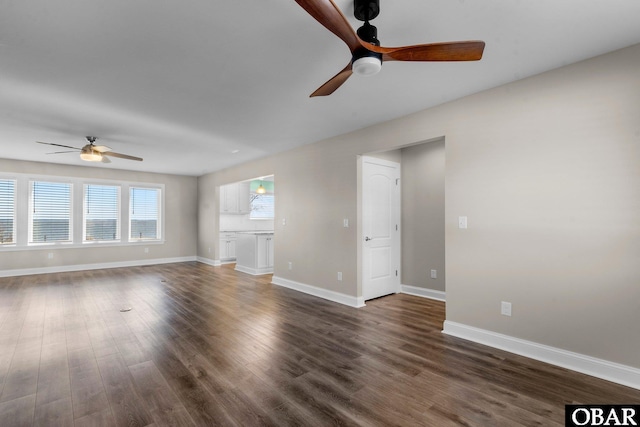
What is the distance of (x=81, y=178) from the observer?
732cm

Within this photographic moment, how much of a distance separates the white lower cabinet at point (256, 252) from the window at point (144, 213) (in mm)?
3003

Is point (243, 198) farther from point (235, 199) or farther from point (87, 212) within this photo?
point (87, 212)

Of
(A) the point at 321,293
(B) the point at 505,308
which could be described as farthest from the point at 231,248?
(B) the point at 505,308

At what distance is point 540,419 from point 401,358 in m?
1.05

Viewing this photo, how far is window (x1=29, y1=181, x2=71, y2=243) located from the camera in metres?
6.80

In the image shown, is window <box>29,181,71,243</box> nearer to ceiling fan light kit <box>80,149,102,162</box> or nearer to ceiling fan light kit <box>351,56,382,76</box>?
ceiling fan light kit <box>80,149,102,162</box>

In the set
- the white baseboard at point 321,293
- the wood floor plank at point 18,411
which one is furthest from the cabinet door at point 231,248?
the wood floor plank at point 18,411

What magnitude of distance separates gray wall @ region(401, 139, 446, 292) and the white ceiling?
139 cm

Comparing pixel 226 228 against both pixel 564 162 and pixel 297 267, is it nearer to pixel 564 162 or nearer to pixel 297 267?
pixel 297 267

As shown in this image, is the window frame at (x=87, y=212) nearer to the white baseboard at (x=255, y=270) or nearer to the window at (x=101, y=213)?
the window at (x=101, y=213)

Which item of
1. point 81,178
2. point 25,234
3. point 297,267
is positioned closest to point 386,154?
point 297,267

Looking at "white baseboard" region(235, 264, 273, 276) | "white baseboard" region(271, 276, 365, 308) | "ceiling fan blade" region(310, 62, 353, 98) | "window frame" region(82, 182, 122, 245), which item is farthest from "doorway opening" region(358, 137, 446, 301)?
"window frame" region(82, 182, 122, 245)

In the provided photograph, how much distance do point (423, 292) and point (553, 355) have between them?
2294 millimetres

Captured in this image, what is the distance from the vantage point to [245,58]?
2.48m
